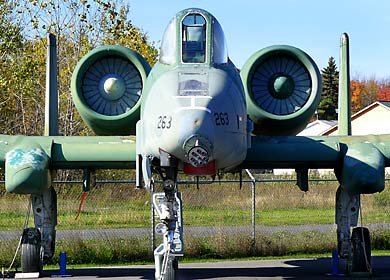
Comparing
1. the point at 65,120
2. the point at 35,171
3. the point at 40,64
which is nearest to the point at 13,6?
the point at 40,64

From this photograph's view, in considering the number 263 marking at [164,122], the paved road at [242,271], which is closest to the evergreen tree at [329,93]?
the paved road at [242,271]

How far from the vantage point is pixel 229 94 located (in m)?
8.73

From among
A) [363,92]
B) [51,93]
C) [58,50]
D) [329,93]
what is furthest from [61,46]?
[363,92]

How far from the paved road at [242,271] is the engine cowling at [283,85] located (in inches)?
87.1

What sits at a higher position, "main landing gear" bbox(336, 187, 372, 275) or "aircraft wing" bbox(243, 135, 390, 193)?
"aircraft wing" bbox(243, 135, 390, 193)

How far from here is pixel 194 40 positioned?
9.52 metres

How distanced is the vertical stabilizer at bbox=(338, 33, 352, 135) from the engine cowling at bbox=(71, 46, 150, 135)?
3132 millimetres

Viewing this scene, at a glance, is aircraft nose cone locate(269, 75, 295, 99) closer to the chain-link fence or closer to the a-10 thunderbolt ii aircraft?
the a-10 thunderbolt ii aircraft

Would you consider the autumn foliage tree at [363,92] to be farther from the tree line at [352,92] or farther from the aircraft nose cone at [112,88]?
the aircraft nose cone at [112,88]

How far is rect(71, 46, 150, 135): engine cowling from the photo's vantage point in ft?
38.8

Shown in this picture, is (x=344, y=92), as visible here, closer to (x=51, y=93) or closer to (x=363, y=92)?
(x=51, y=93)

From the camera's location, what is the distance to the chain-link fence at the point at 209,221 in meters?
14.7

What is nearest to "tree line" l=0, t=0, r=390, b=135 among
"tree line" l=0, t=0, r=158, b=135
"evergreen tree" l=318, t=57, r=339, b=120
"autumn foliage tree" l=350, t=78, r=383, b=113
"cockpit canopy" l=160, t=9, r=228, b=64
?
"tree line" l=0, t=0, r=158, b=135

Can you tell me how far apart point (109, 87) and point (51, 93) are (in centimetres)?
131
